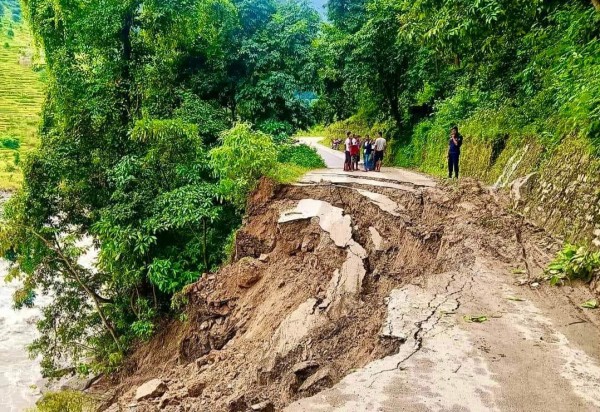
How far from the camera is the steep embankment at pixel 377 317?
359cm

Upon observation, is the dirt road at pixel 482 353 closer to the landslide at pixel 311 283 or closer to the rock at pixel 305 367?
the landslide at pixel 311 283

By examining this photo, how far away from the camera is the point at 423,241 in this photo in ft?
24.8

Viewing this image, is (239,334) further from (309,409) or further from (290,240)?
(309,409)

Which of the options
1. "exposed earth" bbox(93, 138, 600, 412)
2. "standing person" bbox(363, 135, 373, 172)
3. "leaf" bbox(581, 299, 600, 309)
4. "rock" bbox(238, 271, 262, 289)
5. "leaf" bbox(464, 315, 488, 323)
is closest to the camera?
"exposed earth" bbox(93, 138, 600, 412)

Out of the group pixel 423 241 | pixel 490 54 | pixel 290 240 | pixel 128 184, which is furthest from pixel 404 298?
→ pixel 490 54

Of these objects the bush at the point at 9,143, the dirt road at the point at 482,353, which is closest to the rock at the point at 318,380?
the dirt road at the point at 482,353

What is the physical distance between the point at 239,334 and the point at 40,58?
10.3 metres

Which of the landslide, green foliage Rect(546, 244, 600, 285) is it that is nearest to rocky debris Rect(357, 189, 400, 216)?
the landslide

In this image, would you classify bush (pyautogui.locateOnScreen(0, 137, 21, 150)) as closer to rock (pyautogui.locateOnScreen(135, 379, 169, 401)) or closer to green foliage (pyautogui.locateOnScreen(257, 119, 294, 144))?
green foliage (pyautogui.locateOnScreen(257, 119, 294, 144))

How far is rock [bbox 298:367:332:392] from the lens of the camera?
4113 millimetres

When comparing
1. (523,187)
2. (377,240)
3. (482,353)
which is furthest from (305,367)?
(523,187)

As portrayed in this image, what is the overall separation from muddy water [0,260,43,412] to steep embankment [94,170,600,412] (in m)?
3.83

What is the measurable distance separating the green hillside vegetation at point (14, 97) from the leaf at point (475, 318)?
37580 mm

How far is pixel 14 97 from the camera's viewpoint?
69375 millimetres
